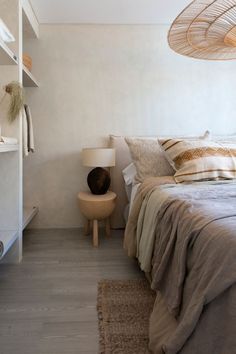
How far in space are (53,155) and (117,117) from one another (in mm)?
859

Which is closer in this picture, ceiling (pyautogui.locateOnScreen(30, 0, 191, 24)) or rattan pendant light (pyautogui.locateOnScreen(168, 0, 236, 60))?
rattan pendant light (pyautogui.locateOnScreen(168, 0, 236, 60))

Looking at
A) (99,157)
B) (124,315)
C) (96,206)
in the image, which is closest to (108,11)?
(99,157)

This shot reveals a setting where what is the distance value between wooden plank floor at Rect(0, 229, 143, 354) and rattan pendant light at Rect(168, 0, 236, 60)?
174 cm

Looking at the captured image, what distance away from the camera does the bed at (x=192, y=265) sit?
2.90 feet

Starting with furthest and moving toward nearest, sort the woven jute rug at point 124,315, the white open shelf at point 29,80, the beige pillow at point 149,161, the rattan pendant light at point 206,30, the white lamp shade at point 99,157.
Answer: the white lamp shade at point 99,157 < the white open shelf at point 29,80 < the beige pillow at point 149,161 < the rattan pendant light at point 206,30 < the woven jute rug at point 124,315

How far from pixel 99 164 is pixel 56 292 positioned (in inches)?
51.3

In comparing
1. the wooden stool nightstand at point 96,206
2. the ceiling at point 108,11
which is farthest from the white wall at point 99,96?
the wooden stool nightstand at point 96,206

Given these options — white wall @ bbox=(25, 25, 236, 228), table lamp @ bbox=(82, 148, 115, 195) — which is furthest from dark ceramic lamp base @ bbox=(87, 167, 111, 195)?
white wall @ bbox=(25, 25, 236, 228)

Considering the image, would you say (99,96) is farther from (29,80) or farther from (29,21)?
(29,21)

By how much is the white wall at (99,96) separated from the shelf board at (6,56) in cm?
98

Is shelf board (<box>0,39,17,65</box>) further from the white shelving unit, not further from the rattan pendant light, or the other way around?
the rattan pendant light

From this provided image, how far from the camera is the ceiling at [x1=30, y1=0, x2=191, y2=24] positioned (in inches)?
106

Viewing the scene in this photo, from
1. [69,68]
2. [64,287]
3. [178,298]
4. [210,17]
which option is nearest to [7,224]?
[64,287]

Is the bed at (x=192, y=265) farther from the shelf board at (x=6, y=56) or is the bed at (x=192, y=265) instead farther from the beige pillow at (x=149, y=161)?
the shelf board at (x=6, y=56)
